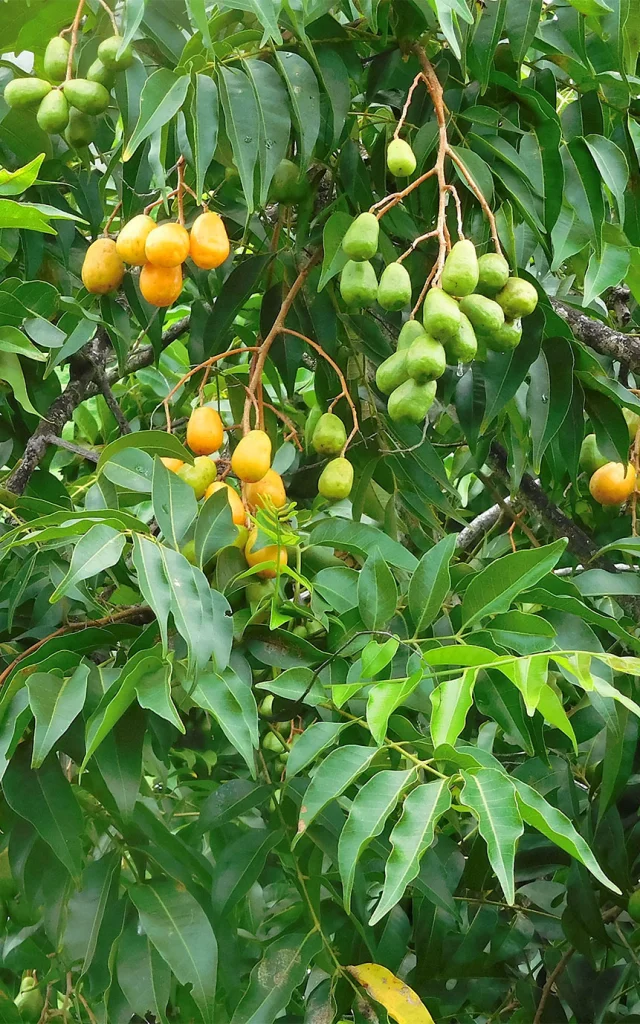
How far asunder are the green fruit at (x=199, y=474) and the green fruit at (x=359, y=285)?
186mm

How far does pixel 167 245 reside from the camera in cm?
86

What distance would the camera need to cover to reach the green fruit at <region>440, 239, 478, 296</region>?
800 millimetres

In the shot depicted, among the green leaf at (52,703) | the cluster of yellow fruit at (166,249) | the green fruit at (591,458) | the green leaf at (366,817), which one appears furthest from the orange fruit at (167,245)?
the green fruit at (591,458)

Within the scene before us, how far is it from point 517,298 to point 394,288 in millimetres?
102

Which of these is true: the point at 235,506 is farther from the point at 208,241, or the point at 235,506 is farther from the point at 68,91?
the point at 68,91

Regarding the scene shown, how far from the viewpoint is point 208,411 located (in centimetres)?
94

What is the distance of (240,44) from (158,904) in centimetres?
71

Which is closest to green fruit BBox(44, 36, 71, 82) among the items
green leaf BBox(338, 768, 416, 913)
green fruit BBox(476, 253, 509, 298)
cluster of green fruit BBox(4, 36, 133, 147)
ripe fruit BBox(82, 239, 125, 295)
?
cluster of green fruit BBox(4, 36, 133, 147)

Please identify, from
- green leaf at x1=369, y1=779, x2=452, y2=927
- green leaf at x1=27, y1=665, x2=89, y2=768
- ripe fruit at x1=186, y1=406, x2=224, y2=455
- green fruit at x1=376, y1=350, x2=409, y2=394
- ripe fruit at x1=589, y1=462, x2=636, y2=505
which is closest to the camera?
green leaf at x1=369, y1=779, x2=452, y2=927

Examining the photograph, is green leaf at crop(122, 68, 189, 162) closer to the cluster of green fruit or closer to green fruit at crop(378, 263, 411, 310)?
the cluster of green fruit

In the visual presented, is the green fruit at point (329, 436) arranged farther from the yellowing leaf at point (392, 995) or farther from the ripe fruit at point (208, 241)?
the yellowing leaf at point (392, 995)

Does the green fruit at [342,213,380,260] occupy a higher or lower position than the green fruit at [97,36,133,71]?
lower

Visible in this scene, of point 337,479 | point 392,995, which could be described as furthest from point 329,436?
point 392,995

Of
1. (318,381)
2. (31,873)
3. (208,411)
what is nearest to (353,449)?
(318,381)
